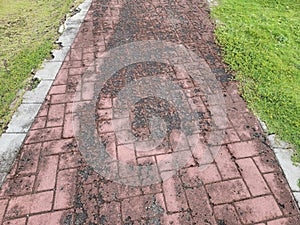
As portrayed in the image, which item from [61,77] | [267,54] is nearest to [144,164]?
[61,77]

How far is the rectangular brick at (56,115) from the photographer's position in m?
3.37

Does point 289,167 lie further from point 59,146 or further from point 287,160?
point 59,146

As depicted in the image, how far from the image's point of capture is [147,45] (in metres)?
4.74

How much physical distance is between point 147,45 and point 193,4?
212 centimetres

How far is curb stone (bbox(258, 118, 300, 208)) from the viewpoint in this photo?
9.05 feet

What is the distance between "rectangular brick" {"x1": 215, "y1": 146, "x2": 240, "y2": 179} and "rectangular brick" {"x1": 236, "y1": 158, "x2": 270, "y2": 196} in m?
0.08

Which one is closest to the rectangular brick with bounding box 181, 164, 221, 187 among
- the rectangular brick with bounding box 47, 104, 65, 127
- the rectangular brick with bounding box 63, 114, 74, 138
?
the rectangular brick with bounding box 63, 114, 74, 138

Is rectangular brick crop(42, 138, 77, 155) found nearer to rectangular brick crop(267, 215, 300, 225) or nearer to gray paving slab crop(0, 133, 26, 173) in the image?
gray paving slab crop(0, 133, 26, 173)

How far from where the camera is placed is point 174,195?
2.67m

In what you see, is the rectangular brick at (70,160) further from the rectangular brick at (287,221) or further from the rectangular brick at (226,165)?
the rectangular brick at (287,221)

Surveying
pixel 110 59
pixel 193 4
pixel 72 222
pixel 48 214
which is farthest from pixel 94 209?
pixel 193 4

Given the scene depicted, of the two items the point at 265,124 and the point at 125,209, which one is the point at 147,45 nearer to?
the point at 265,124

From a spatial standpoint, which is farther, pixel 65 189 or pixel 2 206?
pixel 65 189

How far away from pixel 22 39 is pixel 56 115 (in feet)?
8.06
